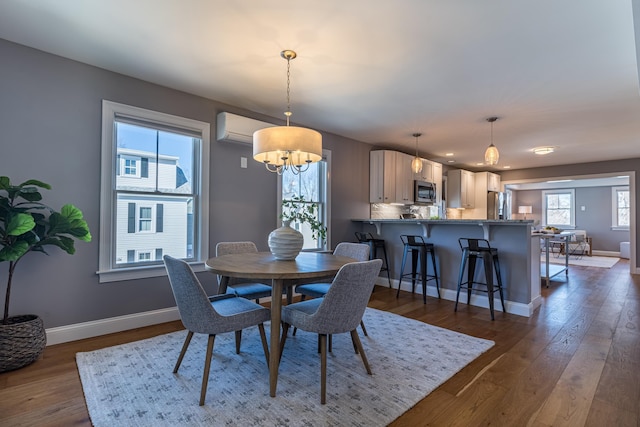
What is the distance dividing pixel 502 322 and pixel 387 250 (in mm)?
2034

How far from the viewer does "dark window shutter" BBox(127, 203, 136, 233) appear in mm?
3176

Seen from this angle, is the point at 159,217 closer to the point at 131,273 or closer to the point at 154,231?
the point at 154,231

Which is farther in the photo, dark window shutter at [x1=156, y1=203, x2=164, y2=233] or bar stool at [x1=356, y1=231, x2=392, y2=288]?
bar stool at [x1=356, y1=231, x2=392, y2=288]

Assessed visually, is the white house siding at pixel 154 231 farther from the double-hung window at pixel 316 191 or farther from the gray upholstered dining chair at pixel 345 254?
the double-hung window at pixel 316 191

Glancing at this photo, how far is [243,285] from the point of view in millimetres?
3057

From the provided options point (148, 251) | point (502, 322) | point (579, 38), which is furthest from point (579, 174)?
point (148, 251)

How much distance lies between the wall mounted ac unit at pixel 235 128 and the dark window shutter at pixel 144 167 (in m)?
0.82

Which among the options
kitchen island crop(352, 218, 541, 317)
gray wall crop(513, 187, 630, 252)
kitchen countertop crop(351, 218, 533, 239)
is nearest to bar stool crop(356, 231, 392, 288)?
kitchen island crop(352, 218, 541, 317)

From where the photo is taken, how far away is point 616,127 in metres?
4.56

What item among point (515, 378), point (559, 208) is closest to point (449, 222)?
point (515, 378)

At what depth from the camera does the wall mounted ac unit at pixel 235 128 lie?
363 cm

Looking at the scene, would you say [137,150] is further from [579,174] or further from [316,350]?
[579,174]

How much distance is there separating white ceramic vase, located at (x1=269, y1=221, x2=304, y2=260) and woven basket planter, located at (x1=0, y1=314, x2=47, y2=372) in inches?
72.3

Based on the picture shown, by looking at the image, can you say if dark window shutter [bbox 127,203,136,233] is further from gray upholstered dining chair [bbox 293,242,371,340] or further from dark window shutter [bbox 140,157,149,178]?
gray upholstered dining chair [bbox 293,242,371,340]
